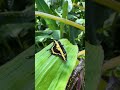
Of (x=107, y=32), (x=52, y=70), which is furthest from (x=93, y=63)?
(x=52, y=70)

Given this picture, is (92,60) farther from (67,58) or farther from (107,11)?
(67,58)

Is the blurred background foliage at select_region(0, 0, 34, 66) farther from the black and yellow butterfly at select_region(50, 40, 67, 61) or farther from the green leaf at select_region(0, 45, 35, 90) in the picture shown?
the black and yellow butterfly at select_region(50, 40, 67, 61)

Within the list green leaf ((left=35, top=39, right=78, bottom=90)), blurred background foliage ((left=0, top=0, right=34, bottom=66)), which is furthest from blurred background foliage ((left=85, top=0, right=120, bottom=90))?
green leaf ((left=35, top=39, right=78, bottom=90))

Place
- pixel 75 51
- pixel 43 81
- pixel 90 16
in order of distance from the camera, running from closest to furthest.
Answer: pixel 90 16
pixel 43 81
pixel 75 51

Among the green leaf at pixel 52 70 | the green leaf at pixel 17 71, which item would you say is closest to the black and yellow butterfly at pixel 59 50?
the green leaf at pixel 52 70

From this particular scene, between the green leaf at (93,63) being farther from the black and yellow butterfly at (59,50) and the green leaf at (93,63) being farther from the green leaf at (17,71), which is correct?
the black and yellow butterfly at (59,50)

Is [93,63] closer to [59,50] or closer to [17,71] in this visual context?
[17,71]

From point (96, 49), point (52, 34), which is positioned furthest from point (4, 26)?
point (52, 34)
